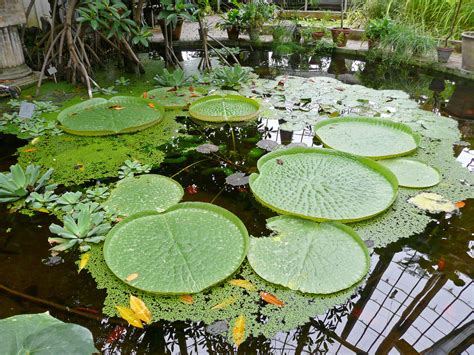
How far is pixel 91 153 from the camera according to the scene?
291 centimetres

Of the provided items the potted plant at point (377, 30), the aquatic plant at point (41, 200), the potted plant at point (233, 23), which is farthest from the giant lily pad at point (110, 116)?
the potted plant at point (377, 30)

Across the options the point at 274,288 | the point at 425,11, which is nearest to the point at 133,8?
the point at 274,288

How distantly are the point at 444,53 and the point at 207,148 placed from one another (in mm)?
3898

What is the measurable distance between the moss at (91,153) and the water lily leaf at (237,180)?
569 millimetres

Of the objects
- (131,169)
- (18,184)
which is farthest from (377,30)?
(18,184)

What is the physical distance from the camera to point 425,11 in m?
6.10

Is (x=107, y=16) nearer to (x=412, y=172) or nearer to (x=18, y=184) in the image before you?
(x=18, y=184)

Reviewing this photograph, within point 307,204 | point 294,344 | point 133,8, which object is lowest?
point 294,344

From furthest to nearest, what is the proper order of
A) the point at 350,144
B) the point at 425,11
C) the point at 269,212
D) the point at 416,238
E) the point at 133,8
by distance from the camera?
the point at 425,11
the point at 133,8
the point at 350,144
the point at 269,212
the point at 416,238

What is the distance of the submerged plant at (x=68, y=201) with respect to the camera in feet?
7.37

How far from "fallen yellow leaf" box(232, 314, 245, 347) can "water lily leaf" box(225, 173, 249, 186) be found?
1056 mm

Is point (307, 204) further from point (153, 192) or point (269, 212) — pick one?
point (153, 192)

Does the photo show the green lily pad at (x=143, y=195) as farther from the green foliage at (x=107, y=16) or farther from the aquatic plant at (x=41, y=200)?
the green foliage at (x=107, y=16)

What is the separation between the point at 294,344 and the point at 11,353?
3.24 ft
